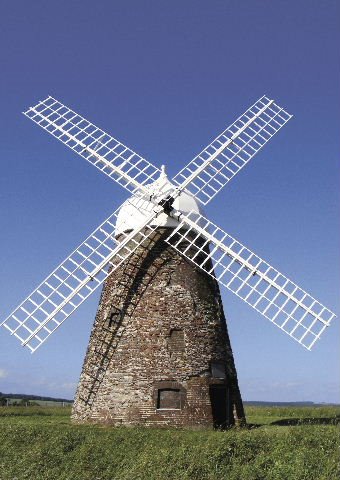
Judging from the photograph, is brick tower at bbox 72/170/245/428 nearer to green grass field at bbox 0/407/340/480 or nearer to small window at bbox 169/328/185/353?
small window at bbox 169/328/185/353

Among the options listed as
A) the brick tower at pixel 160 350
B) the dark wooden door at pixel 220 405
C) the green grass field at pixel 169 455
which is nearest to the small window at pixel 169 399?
the brick tower at pixel 160 350

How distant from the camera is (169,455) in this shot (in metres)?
10.8

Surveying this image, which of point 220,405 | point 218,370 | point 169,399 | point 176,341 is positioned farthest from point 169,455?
point 220,405

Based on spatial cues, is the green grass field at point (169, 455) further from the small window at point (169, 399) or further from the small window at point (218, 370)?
the small window at point (218, 370)

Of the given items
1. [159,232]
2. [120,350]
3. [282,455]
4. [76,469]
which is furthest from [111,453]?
[159,232]

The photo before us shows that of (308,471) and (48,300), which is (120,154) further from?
(308,471)

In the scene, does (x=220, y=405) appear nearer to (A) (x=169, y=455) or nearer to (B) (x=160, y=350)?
(B) (x=160, y=350)

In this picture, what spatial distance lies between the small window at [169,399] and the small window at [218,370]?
114cm

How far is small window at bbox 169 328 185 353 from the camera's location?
15.7m

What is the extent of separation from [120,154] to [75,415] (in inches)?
310

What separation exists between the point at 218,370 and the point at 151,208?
494cm

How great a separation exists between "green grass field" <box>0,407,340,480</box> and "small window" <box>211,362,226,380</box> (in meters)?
3.10

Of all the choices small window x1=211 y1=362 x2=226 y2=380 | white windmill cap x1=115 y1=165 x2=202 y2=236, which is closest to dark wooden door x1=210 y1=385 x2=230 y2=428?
small window x1=211 y1=362 x2=226 y2=380

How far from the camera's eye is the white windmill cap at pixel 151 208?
16.8 metres
